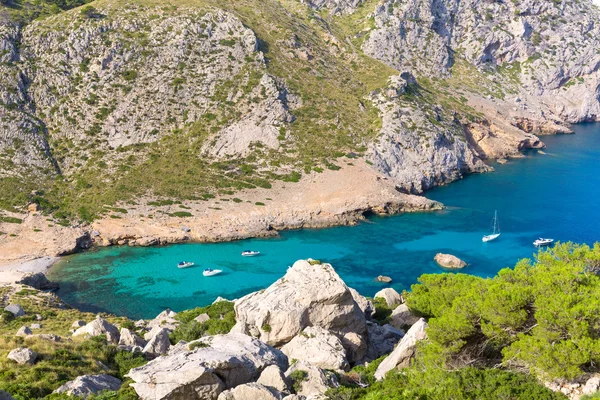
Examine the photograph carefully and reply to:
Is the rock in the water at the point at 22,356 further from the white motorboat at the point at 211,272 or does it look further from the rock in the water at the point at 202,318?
the white motorboat at the point at 211,272

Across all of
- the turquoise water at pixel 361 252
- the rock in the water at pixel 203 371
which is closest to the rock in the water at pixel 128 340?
the rock in the water at pixel 203 371

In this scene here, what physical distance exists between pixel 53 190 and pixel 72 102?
24160mm

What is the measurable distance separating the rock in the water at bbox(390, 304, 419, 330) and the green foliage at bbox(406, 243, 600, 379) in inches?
577

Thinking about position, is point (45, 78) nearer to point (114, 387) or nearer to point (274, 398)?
point (114, 387)

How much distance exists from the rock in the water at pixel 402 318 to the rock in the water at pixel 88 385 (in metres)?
22.9

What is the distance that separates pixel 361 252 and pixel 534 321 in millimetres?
49974

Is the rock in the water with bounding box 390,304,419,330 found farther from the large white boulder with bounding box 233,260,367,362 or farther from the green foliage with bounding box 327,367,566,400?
the green foliage with bounding box 327,367,566,400

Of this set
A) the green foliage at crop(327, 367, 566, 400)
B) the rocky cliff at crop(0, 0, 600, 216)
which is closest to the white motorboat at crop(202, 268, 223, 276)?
the rocky cliff at crop(0, 0, 600, 216)

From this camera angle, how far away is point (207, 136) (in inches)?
3789

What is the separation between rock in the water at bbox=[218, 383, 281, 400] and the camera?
22188mm

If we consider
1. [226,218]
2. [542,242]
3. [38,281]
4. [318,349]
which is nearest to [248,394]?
[318,349]

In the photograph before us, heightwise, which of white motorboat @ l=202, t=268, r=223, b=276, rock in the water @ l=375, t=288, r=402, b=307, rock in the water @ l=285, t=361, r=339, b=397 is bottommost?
white motorboat @ l=202, t=268, r=223, b=276

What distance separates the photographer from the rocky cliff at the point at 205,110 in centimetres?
8744

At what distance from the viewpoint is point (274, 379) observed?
2409 centimetres
